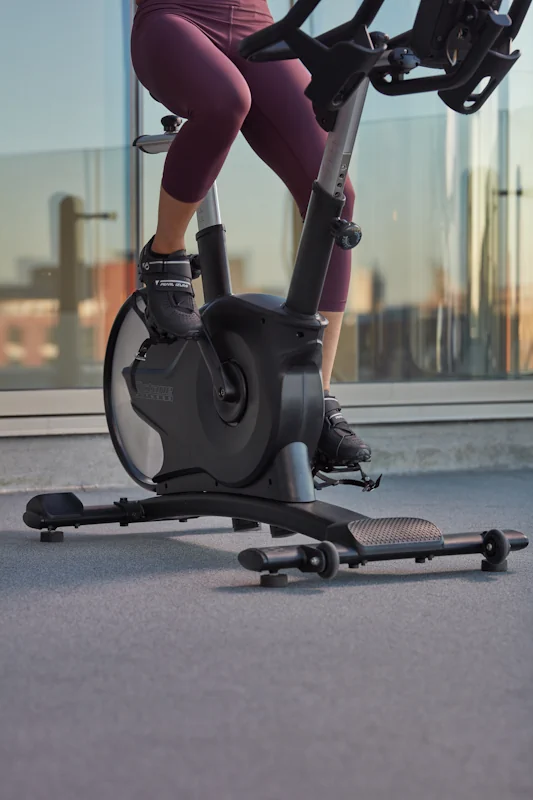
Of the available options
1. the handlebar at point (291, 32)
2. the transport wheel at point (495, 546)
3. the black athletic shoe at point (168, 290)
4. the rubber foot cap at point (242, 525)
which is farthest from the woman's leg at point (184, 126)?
the transport wheel at point (495, 546)

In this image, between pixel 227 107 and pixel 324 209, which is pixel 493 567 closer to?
pixel 324 209

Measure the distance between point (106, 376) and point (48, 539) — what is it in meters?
0.44

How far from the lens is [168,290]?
217cm

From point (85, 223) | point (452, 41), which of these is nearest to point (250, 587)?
point (452, 41)

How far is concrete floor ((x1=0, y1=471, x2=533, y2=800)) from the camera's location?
3.09ft

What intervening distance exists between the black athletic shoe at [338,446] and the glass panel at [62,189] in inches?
65.7

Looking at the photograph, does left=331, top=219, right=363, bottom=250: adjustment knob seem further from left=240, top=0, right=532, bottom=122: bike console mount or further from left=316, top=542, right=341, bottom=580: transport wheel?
left=316, top=542, right=341, bottom=580: transport wheel

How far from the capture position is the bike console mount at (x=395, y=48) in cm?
164

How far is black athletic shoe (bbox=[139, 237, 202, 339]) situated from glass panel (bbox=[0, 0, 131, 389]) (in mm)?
→ 1350

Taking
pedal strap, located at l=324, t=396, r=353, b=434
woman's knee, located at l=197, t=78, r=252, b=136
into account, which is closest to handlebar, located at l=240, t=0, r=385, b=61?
woman's knee, located at l=197, t=78, r=252, b=136

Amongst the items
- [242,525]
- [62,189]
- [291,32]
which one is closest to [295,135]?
[291,32]

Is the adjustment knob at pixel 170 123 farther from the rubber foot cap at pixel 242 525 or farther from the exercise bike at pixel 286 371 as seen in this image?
the rubber foot cap at pixel 242 525

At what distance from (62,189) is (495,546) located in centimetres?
214

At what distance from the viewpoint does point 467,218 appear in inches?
159
